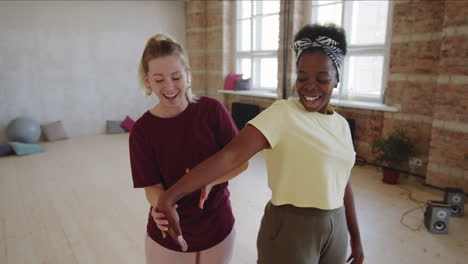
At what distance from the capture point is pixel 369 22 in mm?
4699

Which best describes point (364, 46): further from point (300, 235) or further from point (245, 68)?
point (300, 235)

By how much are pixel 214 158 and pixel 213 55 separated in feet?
22.4

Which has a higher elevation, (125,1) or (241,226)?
(125,1)

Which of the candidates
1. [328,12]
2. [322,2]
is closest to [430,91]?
[328,12]

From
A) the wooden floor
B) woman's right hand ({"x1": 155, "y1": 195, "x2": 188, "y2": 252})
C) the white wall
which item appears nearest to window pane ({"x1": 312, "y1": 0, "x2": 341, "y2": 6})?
the wooden floor

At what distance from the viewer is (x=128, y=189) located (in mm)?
3924

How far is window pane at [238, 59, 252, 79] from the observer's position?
273 inches

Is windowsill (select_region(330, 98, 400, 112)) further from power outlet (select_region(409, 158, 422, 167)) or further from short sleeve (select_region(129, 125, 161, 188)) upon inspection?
short sleeve (select_region(129, 125, 161, 188))

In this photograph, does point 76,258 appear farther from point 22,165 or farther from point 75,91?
point 75,91

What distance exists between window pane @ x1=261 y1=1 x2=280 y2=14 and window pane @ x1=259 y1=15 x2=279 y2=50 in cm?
11

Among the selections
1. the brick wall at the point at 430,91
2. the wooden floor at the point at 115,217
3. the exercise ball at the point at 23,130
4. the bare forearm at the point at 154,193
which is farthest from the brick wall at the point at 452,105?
the exercise ball at the point at 23,130

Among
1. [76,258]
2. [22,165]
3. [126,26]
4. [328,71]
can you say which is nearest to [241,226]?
[76,258]

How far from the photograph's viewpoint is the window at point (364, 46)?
457 cm

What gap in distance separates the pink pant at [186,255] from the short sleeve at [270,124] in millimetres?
581
